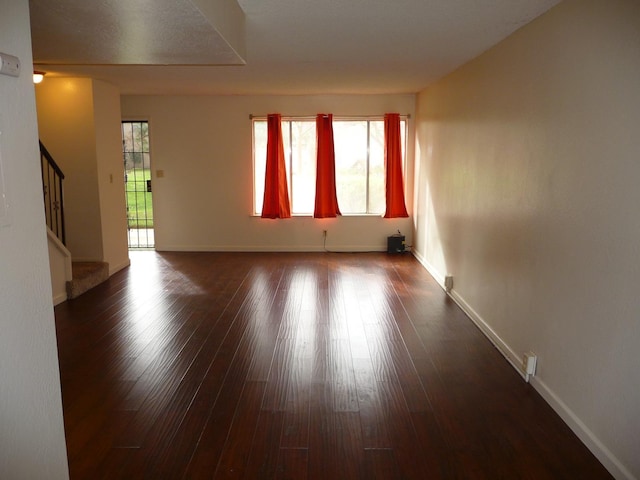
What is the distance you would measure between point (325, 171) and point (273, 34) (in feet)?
12.4

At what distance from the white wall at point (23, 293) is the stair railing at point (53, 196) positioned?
4.12 metres

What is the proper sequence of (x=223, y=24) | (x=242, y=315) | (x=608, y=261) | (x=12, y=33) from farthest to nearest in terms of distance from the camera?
(x=242, y=315) < (x=223, y=24) < (x=608, y=261) < (x=12, y=33)

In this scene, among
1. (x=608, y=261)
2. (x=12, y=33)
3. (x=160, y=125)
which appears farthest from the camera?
(x=160, y=125)

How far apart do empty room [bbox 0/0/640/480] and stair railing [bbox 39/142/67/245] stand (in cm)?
5

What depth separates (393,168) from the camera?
725 centimetres

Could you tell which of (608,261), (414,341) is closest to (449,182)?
(414,341)

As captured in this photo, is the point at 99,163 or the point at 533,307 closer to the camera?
the point at 533,307

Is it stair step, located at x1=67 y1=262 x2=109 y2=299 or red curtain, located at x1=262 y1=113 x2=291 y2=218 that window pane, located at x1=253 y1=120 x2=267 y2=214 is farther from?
stair step, located at x1=67 y1=262 x2=109 y2=299

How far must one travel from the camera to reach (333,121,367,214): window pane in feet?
24.1

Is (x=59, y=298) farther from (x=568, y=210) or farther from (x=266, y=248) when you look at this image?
(x=568, y=210)

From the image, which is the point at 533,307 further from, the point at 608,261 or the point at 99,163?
the point at 99,163

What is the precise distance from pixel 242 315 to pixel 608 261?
3035 mm

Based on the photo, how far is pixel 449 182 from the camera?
5254 mm

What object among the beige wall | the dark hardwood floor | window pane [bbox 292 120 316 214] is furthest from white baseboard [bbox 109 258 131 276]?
window pane [bbox 292 120 316 214]
